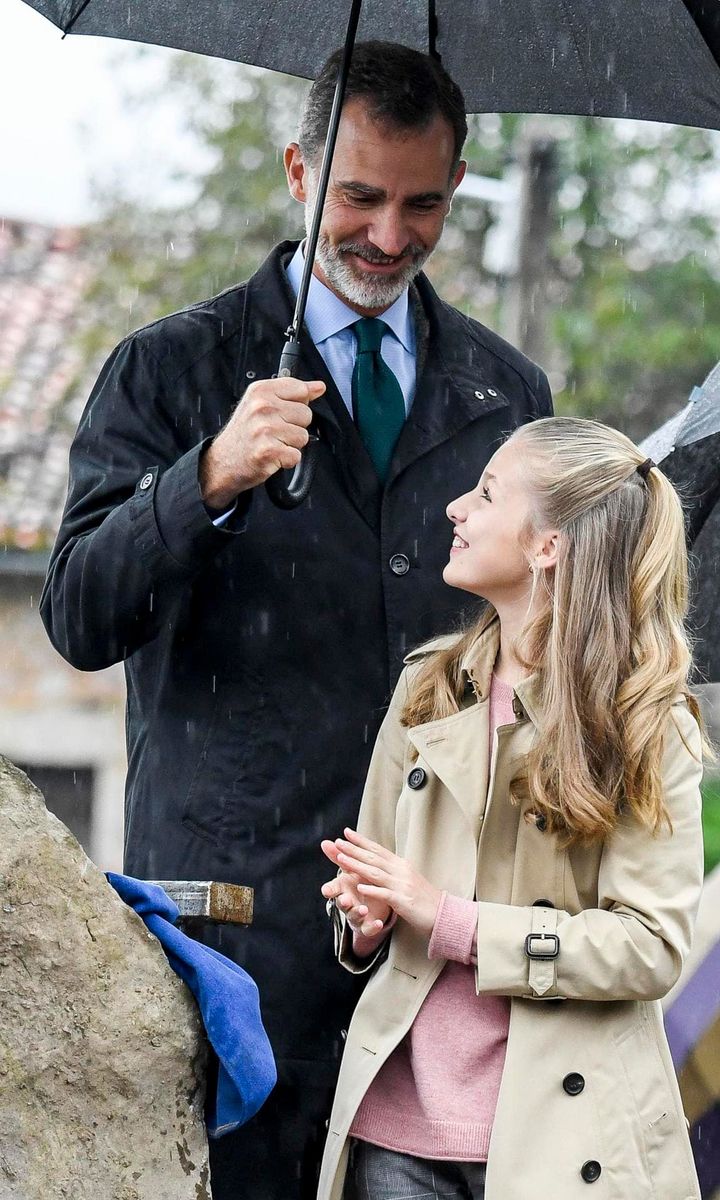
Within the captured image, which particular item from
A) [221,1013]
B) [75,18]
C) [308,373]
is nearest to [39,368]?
[75,18]

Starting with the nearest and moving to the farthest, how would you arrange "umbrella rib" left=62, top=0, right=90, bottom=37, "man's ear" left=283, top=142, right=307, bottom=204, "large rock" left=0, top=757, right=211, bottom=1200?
"large rock" left=0, top=757, right=211, bottom=1200
"man's ear" left=283, top=142, right=307, bottom=204
"umbrella rib" left=62, top=0, right=90, bottom=37

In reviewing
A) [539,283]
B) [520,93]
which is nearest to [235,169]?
[539,283]

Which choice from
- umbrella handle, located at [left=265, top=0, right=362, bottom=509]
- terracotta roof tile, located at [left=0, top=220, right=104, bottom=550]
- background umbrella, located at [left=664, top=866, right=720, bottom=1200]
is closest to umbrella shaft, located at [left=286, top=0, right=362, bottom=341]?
umbrella handle, located at [left=265, top=0, right=362, bottom=509]

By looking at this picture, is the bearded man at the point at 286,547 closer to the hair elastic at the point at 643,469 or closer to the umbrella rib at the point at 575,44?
the umbrella rib at the point at 575,44

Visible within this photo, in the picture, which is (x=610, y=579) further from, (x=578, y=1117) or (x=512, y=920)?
(x=578, y=1117)

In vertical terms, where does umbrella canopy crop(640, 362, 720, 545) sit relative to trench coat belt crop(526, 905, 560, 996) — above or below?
above

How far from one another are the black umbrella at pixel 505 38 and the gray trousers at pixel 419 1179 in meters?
2.09

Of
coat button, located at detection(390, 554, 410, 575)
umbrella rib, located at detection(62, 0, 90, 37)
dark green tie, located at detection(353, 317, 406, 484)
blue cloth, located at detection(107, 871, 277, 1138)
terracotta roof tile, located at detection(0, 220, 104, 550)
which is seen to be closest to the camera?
blue cloth, located at detection(107, 871, 277, 1138)

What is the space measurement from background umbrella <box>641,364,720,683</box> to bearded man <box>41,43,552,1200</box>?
16.6 inches

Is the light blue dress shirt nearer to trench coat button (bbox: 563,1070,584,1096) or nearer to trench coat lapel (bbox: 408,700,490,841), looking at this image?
trench coat lapel (bbox: 408,700,490,841)

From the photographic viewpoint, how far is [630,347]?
1334 centimetres

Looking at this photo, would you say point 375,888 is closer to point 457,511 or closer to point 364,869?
point 364,869

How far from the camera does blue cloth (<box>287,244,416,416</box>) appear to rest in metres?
3.41

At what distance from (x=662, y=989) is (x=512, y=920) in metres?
0.25
